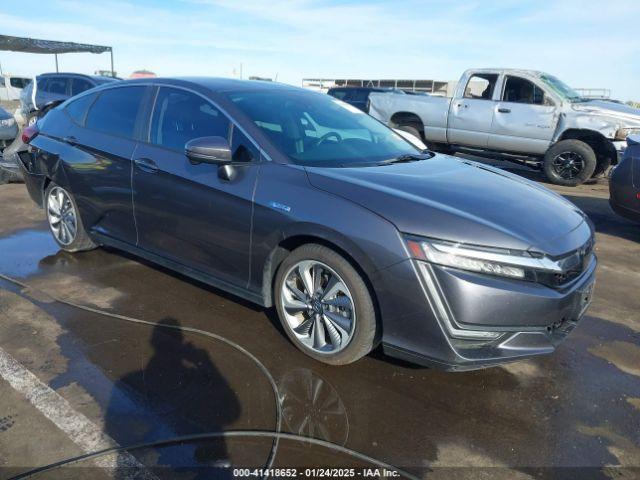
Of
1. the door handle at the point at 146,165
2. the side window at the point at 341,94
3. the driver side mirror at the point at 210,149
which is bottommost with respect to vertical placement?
the door handle at the point at 146,165

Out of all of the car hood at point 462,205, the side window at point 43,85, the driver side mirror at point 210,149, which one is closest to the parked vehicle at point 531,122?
the car hood at point 462,205

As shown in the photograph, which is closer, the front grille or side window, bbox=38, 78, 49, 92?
the front grille

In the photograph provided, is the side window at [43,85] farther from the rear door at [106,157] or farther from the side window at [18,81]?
the side window at [18,81]

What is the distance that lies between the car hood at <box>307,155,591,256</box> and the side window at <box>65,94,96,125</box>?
103 inches

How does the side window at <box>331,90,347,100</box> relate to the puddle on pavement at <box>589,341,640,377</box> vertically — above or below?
above

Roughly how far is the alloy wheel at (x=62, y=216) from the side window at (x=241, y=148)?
214cm

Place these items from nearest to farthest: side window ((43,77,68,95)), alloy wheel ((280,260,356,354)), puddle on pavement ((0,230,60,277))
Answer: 1. alloy wheel ((280,260,356,354))
2. puddle on pavement ((0,230,60,277))
3. side window ((43,77,68,95))

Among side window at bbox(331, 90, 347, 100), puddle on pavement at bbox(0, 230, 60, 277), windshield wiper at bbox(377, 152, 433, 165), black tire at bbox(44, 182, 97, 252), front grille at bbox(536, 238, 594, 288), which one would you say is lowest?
puddle on pavement at bbox(0, 230, 60, 277)

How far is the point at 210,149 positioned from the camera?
10.1ft

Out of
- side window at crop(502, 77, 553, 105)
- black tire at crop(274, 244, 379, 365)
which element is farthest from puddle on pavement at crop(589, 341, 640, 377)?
side window at crop(502, 77, 553, 105)

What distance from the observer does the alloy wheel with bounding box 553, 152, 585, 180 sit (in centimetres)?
923

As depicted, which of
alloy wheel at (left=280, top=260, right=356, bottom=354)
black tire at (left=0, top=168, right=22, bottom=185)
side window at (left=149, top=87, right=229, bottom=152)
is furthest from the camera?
black tire at (left=0, top=168, right=22, bottom=185)

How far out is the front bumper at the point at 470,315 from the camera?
249 centimetres

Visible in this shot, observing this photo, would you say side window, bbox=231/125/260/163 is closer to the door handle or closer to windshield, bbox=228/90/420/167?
windshield, bbox=228/90/420/167
